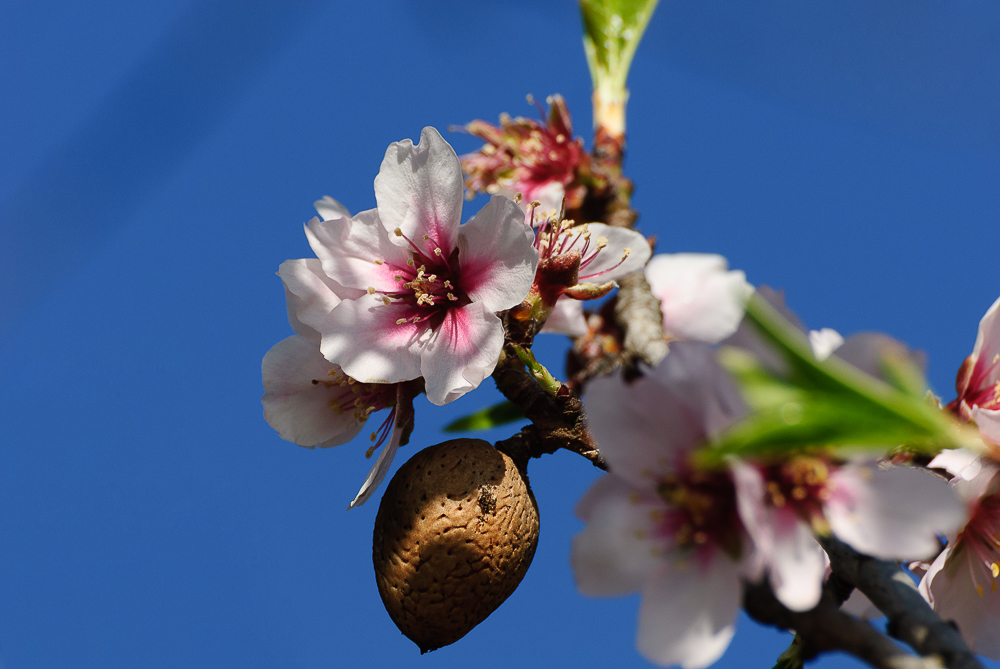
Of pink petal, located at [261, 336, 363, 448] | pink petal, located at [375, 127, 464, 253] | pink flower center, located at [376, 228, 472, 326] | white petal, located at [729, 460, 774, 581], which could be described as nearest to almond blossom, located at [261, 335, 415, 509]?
pink petal, located at [261, 336, 363, 448]

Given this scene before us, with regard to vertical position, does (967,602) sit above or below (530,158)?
below

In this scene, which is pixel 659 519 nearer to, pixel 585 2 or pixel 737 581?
pixel 737 581

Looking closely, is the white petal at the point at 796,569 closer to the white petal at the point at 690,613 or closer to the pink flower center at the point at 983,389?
the white petal at the point at 690,613

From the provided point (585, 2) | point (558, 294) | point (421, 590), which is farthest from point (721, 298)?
point (585, 2)

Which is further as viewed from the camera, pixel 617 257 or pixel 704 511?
pixel 617 257

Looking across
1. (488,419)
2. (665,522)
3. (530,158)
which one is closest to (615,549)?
(665,522)

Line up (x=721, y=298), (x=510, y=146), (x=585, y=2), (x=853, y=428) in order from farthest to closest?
1. (x=585, y=2)
2. (x=510, y=146)
3. (x=721, y=298)
4. (x=853, y=428)

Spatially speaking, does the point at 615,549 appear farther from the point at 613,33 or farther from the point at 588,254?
the point at 613,33
